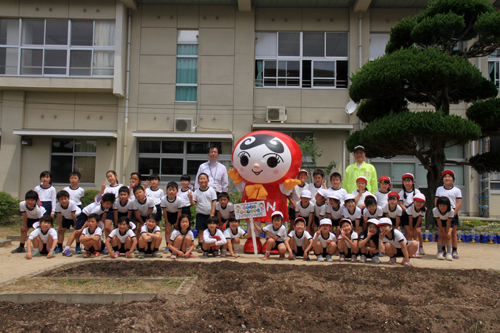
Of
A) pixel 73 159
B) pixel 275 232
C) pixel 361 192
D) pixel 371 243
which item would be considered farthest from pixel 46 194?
pixel 73 159

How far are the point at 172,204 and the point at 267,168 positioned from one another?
215 centimetres

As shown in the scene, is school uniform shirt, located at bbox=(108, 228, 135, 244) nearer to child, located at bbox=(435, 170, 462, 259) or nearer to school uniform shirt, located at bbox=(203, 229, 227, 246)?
school uniform shirt, located at bbox=(203, 229, 227, 246)

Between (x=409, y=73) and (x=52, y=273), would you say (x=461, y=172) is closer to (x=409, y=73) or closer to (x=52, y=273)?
(x=409, y=73)

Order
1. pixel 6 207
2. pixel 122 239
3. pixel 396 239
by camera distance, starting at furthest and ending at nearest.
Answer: pixel 6 207
pixel 122 239
pixel 396 239

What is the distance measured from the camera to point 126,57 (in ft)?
53.5

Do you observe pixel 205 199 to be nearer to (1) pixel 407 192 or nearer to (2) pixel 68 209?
(2) pixel 68 209

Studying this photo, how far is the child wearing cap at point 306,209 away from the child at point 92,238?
3.95 metres

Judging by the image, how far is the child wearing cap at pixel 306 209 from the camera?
759cm

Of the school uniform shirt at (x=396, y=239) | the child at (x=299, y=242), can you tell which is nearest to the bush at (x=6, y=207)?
the child at (x=299, y=242)

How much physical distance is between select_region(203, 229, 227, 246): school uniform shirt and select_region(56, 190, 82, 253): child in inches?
113

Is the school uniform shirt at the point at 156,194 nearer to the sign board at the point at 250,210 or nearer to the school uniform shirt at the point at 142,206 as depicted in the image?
the school uniform shirt at the point at 142,206

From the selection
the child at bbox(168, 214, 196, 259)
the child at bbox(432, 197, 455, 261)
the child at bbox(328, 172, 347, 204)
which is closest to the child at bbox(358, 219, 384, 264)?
the child at bbox(328, 172, 347, 204)

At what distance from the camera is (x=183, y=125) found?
15.9 metres

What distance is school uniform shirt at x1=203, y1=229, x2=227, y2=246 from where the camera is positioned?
7082 millimetres
